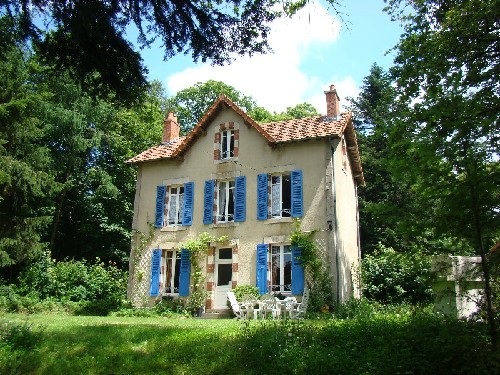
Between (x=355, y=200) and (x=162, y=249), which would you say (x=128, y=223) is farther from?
(x=355, y=200)

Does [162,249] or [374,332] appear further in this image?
[162,249]

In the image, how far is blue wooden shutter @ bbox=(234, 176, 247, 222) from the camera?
1702 cm

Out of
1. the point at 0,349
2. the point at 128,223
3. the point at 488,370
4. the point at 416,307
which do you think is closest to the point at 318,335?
the point at 416,307

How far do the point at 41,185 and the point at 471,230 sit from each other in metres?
19.0

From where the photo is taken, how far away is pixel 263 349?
8.06 m

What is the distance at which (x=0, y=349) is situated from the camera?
28.9 ft

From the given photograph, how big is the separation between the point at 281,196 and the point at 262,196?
2.20 ft

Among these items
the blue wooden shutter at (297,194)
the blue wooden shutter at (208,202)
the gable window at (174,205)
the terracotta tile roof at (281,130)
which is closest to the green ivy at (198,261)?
the blue wooden shutter at (208,202)

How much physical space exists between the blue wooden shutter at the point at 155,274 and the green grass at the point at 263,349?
23.6 ft

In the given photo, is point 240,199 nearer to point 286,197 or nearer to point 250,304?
point 286,197

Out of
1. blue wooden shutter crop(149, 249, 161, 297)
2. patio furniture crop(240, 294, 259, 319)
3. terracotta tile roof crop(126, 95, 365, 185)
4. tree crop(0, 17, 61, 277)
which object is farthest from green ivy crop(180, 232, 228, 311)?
tree crop(0, 17, 61, 277)

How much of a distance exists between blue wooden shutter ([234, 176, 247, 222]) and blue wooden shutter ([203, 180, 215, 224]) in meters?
0.94

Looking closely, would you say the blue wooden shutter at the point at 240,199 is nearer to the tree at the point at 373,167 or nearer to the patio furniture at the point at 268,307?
the patio furniture at the point at 268,307

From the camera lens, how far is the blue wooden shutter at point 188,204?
58.5 feet
